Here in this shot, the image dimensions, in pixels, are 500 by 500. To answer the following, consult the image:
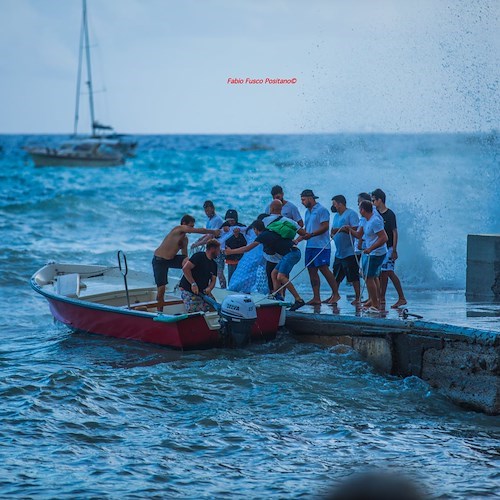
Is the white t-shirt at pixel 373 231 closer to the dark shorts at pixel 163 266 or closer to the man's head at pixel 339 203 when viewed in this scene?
the man's head at pixel 339 203

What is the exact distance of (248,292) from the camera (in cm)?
1266

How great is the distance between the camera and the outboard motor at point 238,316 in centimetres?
1082

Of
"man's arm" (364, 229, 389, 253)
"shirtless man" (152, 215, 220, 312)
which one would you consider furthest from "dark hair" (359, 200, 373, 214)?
"shirtless man" (152, 215, 220, 312)

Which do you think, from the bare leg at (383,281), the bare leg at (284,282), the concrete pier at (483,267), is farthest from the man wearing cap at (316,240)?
the concrete pier at (483,267)

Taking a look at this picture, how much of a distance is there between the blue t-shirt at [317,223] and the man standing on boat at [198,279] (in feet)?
5.50

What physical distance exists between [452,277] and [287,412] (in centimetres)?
849

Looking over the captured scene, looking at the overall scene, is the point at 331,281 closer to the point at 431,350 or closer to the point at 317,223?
the point at 317,223

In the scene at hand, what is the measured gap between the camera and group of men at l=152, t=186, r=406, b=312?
1122 centimetres

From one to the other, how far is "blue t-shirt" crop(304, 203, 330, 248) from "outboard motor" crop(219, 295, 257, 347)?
173cm

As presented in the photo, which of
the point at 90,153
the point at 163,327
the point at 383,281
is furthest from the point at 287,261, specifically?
the point at 90,153

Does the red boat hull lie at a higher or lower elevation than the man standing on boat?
lower

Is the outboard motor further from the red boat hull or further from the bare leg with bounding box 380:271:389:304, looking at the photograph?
the bare leg with bounding box 380:271:389:304

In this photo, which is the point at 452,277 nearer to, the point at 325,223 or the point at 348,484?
the point at 325,223

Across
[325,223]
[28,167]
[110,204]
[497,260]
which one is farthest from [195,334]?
[28,167]
